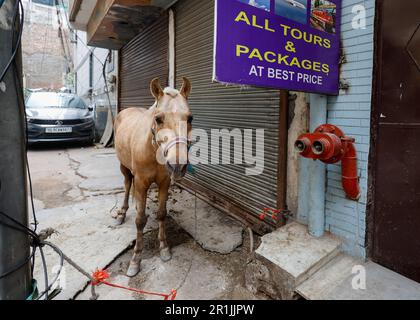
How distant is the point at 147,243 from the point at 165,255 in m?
0.47

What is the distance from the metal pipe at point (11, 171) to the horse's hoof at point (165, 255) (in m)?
1.55

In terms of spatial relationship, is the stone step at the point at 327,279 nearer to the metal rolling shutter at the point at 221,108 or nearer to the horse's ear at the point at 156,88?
the metal rolling shutter at the point at 221,108

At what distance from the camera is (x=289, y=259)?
8.11ft

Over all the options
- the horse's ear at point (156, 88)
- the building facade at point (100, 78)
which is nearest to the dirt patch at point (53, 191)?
the horse's ear at point (156, 88)

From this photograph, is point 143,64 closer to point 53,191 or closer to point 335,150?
point 53,191

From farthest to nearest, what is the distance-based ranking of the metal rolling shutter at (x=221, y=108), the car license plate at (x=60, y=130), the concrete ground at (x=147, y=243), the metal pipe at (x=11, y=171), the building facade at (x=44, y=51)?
1. the building facade at (x=44, y=51)
2. the car license plate at (x=60, y=130)
3. the metal rolling shutter at (x=221, y=108)
4. the concrete ground at (x=147, y=243)
5. the metal pipe at (x=11, y=171)

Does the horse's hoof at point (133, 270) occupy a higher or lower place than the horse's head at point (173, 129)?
lower

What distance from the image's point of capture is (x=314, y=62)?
236cm

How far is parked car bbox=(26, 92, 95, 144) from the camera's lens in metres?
9.58

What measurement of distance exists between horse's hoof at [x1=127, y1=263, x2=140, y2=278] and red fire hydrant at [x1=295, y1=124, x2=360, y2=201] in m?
2.13

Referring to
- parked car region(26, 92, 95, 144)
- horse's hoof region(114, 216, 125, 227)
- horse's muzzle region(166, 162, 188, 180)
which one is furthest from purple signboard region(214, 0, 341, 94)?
parked car region(26, 92, 95, 144)

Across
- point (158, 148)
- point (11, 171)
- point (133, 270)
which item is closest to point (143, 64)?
point (158, 148)

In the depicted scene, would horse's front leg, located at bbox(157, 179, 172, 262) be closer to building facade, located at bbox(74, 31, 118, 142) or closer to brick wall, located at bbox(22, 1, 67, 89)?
building facade, located at bbox(74, 31, 118, 142)

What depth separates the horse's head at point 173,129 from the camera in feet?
7.39
